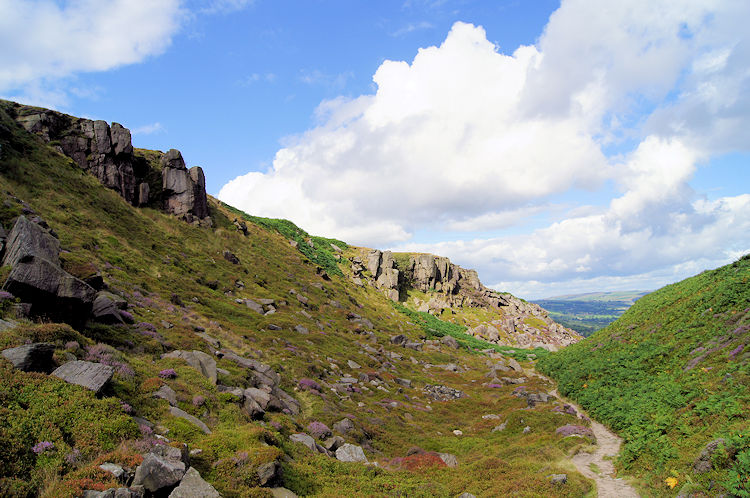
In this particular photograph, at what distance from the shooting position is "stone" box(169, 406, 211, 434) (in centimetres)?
1520

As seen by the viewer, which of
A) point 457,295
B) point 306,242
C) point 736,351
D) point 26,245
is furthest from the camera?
point 457,295

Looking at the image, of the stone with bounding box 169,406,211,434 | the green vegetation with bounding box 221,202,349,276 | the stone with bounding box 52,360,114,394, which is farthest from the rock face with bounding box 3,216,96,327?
the green vegetation with bounding box 221,202,349,276

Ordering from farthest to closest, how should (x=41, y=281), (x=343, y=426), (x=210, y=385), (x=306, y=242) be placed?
(x=306, y=242)
(x=343, y=426)
(x=210, y=385)
(x=41, y=281)

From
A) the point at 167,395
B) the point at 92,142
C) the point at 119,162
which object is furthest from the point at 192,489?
the point at 92,142

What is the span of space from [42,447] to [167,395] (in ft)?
22.2

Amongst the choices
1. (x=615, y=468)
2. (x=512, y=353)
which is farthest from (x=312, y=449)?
(x=512, y=353)

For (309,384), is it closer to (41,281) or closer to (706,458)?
(41,281)

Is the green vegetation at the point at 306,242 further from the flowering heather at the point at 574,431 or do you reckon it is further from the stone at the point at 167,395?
the stone at the point at 167,395

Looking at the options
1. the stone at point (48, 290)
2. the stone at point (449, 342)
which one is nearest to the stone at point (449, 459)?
the stone at point (48, 290)

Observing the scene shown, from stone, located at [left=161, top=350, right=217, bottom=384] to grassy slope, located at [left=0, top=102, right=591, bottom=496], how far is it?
782 millimetres

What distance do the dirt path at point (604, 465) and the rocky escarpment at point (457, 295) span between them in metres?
68.6

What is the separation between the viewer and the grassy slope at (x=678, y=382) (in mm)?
14773

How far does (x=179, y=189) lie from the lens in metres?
58.3

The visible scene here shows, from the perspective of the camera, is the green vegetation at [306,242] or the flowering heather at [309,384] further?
the green vegetation at [306,242]
